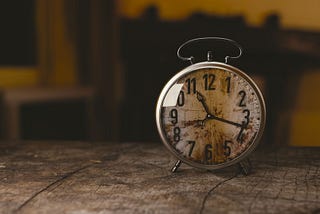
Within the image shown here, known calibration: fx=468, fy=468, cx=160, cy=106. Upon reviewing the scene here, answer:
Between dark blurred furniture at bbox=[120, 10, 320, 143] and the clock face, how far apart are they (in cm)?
295

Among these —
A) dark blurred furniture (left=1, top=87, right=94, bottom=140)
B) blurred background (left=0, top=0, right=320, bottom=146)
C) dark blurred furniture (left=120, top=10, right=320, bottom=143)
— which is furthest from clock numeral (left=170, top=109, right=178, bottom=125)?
dark blurred furniture (left=120, top=10, right=320, bottom=143)

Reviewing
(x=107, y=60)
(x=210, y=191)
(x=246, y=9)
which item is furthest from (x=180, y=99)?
(x=246, y=9)

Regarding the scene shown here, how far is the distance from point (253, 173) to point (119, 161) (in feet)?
1.19

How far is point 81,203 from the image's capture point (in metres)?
0.90

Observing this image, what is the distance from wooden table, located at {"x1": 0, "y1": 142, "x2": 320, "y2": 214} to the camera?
2.88ft

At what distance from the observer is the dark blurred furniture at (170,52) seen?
13.5ft

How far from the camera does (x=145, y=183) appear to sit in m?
1.03

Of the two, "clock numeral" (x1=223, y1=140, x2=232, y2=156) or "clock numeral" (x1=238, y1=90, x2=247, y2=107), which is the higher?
"clock numeral" (x1=238, y1=90, x2=247, y2=107)

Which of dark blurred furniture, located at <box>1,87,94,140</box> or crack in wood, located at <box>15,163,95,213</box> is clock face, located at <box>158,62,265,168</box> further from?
dark blurred furniture, located at <box>1,87,94,140</box>

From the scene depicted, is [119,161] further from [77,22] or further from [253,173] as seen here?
[77,22]

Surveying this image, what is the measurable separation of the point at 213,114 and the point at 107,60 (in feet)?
10.1

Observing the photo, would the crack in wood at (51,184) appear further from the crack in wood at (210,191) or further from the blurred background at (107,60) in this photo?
the blurred background at (107,60)

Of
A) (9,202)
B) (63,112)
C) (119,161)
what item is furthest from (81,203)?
(63,112)

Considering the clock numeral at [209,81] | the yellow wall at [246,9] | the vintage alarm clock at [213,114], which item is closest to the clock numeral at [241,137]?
the vintage alarm clock at [213,114]
